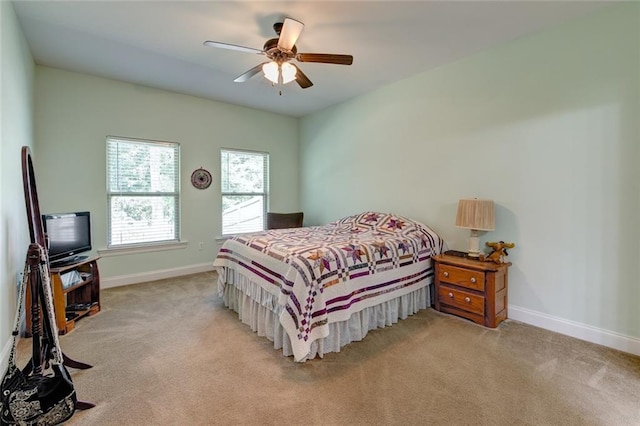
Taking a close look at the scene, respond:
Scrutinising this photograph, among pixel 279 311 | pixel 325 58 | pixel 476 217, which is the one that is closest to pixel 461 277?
pixel 476 217

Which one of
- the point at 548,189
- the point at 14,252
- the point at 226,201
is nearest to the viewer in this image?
the point at 14,252

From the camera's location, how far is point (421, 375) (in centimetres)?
200

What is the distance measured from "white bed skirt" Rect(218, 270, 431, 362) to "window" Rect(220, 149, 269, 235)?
2001 mm

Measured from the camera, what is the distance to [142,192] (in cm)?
415

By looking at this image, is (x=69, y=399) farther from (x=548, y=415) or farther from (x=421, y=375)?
(x=548, y=415)

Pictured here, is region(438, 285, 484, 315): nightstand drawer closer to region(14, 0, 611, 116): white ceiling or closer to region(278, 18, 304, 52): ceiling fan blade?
region(14, 0, 611, 116): white ceiling

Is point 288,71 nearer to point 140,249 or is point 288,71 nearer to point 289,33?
point 289,33

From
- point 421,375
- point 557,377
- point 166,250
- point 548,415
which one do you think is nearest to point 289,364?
point 421,375

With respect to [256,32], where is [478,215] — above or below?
below

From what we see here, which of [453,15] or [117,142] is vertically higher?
[453,15]

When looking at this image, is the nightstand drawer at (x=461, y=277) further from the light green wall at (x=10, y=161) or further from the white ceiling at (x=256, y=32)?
the light green wall at (x=10, y=161)

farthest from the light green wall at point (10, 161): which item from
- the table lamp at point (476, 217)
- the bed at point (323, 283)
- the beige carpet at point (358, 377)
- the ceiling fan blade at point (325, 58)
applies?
the table lamp at point (476, 217)

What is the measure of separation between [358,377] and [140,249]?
3.53 metres

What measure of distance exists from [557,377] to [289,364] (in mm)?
1812
